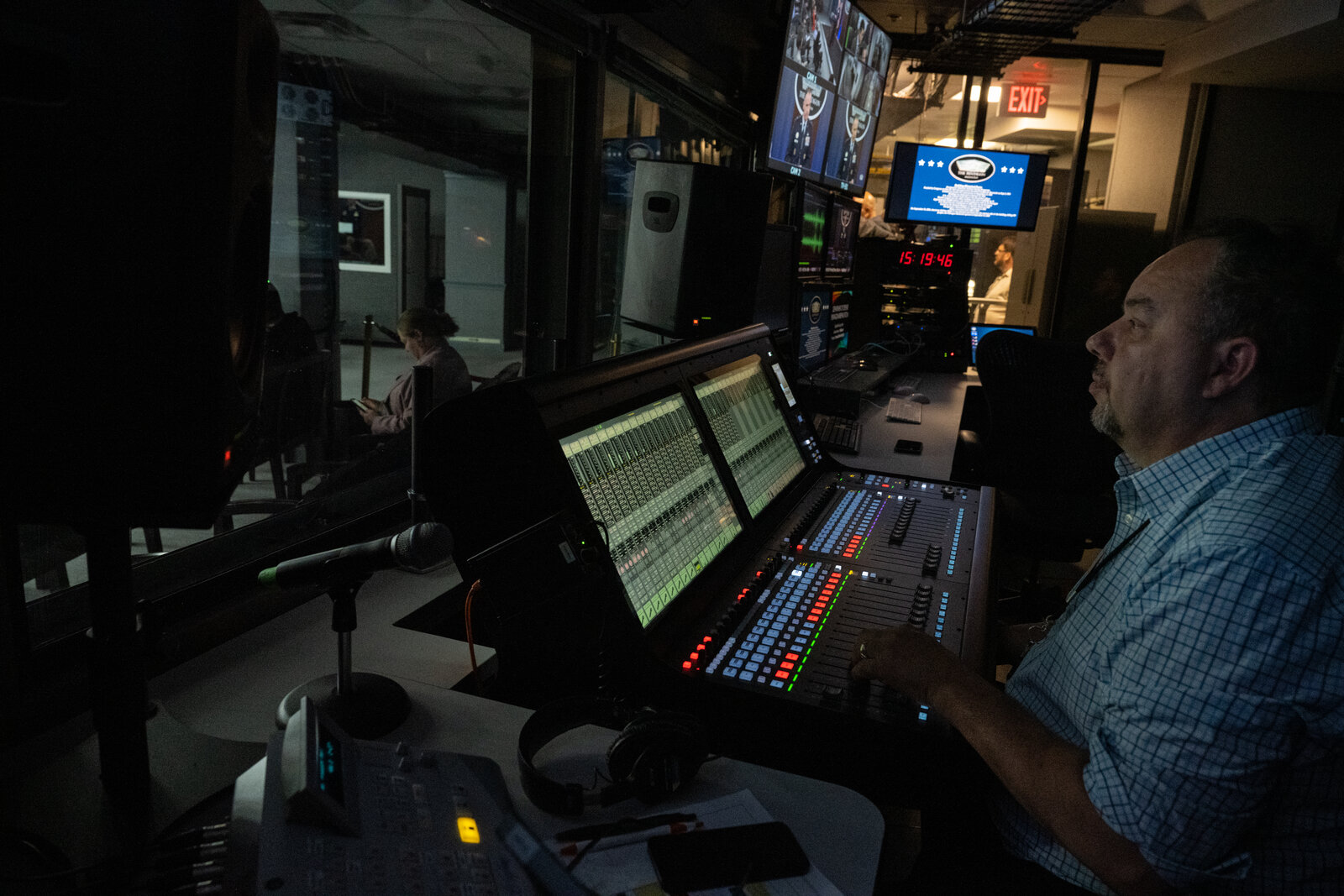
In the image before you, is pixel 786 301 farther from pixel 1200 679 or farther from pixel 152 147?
pixel 152 147

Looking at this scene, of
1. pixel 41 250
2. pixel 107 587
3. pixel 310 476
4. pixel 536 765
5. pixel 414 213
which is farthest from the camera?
pixel 414 213

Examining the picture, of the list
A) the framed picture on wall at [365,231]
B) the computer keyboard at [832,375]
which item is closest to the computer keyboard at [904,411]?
the computer keyboard at [832,375]

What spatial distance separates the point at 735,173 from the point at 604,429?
5.28 feet

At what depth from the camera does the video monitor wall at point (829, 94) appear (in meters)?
3.46

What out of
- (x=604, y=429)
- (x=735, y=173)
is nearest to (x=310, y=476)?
(x=735, y=173)

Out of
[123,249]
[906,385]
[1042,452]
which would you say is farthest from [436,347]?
[123,249]

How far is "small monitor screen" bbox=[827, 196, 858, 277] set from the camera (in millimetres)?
4270

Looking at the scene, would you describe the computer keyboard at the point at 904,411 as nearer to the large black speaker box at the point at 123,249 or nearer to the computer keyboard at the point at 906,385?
the computer keyboard at the point at 906,385

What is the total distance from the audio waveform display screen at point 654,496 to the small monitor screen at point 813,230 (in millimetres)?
2431

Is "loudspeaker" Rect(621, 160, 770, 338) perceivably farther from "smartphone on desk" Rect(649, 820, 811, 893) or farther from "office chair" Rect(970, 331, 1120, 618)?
"smartphone on desk" Rect(649, 820, 811, 893)

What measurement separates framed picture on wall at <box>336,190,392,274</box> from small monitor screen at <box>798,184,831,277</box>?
1.88 metres

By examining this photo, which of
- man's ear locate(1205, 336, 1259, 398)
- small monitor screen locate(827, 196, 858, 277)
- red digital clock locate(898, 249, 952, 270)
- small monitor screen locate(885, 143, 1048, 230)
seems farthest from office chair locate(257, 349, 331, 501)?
small monitor screen locate(885, 143, 1048, 230)

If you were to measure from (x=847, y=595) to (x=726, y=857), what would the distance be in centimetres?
64

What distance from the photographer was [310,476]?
2.88 meters
